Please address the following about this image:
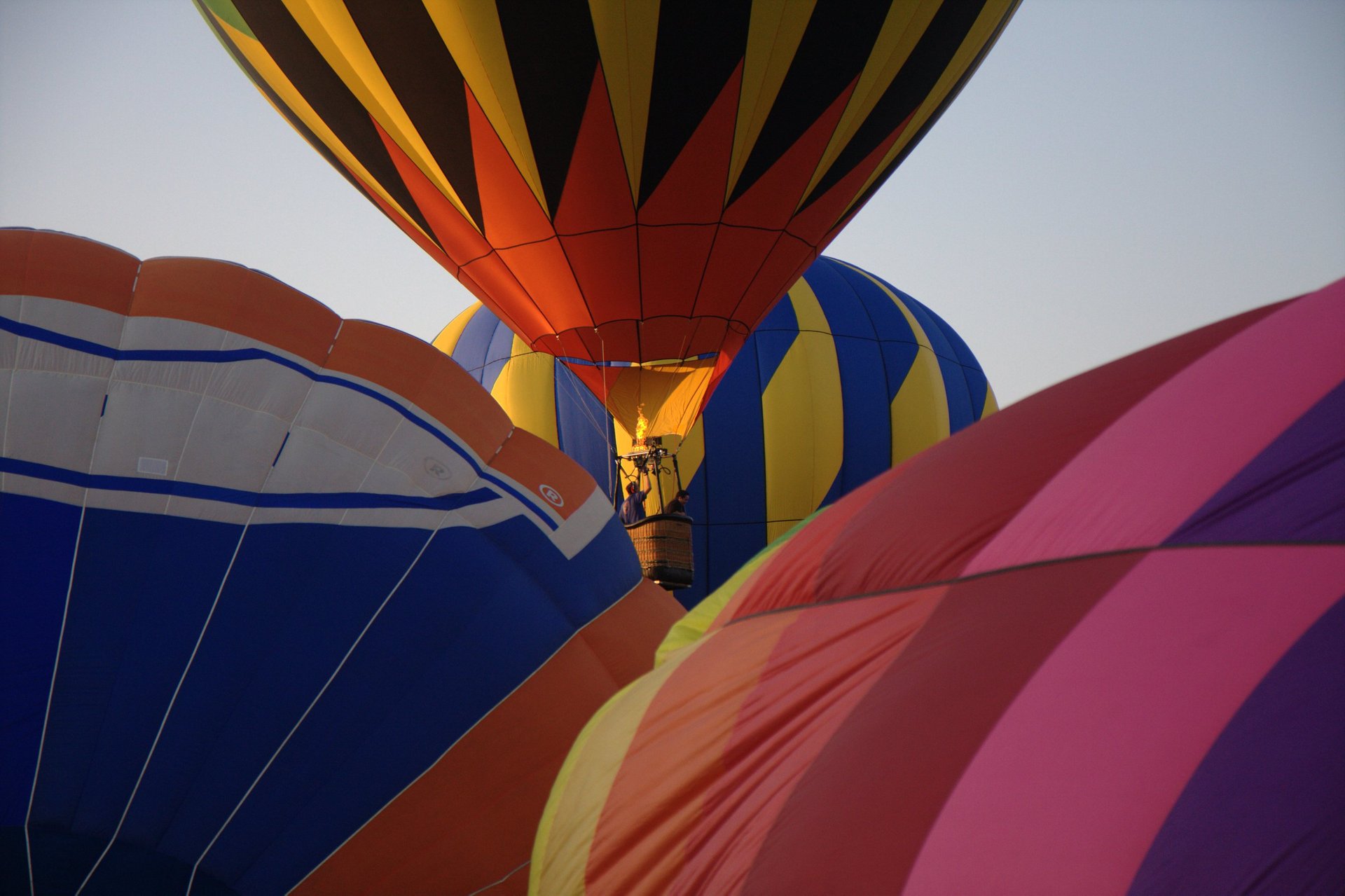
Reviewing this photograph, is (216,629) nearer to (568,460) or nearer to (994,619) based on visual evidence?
(568,460)

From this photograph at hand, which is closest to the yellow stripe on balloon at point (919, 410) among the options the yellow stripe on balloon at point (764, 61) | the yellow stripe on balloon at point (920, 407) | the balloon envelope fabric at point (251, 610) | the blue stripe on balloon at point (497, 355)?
the yellow stripe on balloon at point (920, 407)

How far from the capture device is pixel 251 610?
9.23 feet

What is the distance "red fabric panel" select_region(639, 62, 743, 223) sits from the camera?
17.7 feet

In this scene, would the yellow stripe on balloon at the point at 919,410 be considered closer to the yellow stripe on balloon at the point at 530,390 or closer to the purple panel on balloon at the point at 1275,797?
the yellow stripe on balloon at the point at 530,390

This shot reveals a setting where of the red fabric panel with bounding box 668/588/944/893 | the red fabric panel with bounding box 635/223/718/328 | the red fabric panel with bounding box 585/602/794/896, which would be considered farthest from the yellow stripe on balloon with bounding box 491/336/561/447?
the red fabric panel with bounding box 668/588/944/893

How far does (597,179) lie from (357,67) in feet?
4.21

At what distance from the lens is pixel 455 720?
9.54ft

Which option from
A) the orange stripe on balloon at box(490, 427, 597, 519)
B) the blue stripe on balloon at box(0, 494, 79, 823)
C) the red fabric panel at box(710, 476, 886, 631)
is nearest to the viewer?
the red fabric panel at box(710, 476, 886, 631)

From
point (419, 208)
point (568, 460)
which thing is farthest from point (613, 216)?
point (568, 460)

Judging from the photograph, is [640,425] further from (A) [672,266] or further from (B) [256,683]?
(B) [256,683]

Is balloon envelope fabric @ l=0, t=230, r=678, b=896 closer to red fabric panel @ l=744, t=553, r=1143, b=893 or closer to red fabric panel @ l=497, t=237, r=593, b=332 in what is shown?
red fabric panel @ l=744, t=553, r=1143, b=893

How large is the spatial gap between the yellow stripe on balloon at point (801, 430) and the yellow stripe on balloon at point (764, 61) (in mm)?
3425

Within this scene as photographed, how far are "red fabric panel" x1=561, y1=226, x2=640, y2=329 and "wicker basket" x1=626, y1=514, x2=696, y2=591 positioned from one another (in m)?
1.16

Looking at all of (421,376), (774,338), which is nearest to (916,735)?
(421,376)
